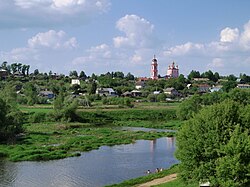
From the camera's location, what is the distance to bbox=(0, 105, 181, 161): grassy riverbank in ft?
163

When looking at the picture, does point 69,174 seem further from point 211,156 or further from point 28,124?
point 28,124

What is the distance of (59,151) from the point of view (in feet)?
165

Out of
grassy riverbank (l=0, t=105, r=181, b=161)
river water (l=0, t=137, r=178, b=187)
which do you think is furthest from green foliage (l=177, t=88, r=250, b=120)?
river water (l=0, t=137, r=178, b=187)

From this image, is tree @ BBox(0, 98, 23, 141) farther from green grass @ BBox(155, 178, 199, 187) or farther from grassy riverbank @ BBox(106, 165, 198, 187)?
green grass @ BBox(155, 178, 199, 187)

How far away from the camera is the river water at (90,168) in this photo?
1463 inches

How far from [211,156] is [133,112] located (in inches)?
2941

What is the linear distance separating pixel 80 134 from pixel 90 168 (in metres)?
27.3

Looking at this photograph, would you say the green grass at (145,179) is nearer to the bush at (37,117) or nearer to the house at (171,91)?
the bush at (37,117)

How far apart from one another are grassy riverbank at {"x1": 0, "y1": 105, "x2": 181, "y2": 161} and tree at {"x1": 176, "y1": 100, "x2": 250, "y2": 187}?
2313 cm

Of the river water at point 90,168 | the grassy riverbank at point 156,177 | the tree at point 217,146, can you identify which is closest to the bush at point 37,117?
the river water at point 90,168

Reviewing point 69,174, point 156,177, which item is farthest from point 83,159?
point 156,177

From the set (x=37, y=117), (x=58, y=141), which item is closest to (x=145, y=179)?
(x=58, y=141)

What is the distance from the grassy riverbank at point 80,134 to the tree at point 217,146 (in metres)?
23.1

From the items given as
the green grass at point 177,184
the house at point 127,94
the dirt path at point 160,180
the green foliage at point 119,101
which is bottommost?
the dirt path at point 160,180
